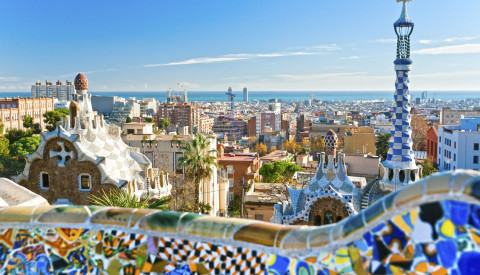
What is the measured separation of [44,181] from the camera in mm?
19172

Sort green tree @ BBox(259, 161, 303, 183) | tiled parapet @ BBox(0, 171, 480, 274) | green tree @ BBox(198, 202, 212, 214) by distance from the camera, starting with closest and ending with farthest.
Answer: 1. tiled parapet @ BBox(0, 171, 480, 274)
2. green tree @ BBox(198, 202, 212, 214)
3. green tree @ BBox(259, 161, 303, 183)

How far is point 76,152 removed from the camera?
18609 mm

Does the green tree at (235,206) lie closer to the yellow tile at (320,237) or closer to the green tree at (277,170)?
the green tree at (277,170)

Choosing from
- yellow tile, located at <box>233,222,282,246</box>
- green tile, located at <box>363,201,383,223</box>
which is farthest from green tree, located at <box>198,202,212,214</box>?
green tile, located at <box>363,201,383,223</box>

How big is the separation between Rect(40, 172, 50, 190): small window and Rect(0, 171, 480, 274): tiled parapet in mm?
15806

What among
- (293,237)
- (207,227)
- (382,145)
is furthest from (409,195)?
(382,145)

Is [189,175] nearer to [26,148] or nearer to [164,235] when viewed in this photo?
[164,235]

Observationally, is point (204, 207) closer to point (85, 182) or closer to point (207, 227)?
point (85, 182)

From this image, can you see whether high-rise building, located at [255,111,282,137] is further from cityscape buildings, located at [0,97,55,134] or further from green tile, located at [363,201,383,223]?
green tile, located at [363,201,383,223]

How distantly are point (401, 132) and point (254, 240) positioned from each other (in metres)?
13.1

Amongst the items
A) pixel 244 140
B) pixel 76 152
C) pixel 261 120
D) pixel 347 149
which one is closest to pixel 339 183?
pixel 76 152

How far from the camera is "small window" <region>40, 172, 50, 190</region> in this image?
19062mm

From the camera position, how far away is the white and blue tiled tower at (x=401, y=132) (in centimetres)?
1512

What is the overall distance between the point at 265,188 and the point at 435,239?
30033 millimetres
